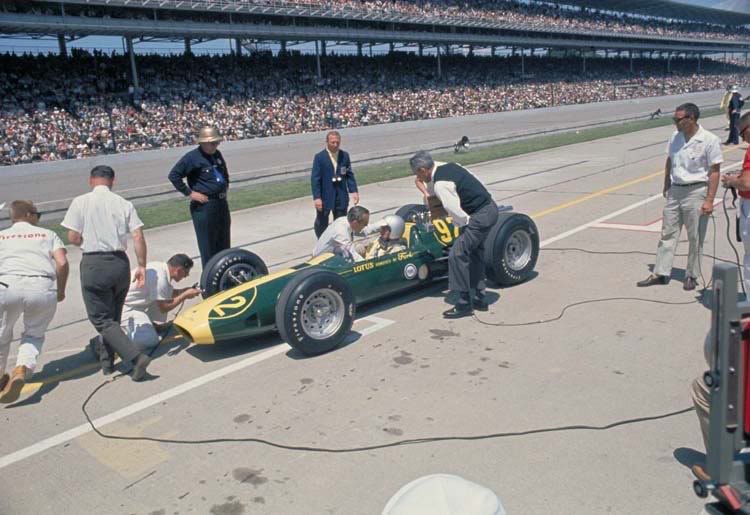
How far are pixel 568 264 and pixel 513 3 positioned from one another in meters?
59.6

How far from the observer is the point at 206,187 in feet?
22.8

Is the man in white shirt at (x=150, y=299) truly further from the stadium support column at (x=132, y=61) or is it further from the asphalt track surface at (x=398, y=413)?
the stadium support column at (x=132, y=61)

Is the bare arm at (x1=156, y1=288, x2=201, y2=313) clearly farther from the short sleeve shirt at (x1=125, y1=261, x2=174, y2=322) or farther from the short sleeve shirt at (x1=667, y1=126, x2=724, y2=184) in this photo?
the short sleeve shirt at (x1=667, y1=126, x2=724, y2=184)

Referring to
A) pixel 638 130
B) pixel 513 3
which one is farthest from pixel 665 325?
pixel 513 3

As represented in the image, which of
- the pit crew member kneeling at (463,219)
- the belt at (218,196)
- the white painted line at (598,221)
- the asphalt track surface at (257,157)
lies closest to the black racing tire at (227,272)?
the belt at (218,196)

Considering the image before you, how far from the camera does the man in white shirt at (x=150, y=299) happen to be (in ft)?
19.0

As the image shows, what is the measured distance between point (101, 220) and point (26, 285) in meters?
0.74

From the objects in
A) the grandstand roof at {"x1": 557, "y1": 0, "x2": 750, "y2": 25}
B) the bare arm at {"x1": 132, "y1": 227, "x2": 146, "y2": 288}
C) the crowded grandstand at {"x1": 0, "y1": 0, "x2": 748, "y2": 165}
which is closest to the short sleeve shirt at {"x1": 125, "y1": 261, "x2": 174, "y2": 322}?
the bare arm at {"x1": 132, "y1": 227, "x2": 146, "y2": 288}

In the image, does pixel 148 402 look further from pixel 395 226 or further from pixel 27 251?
pixel 395 226

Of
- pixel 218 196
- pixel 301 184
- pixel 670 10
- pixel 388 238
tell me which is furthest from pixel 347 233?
pixel 670 10

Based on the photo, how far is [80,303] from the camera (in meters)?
7.57

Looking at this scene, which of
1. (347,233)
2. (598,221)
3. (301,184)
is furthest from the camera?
(301,184)

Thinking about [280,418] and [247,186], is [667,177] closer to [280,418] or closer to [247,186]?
[280,418]

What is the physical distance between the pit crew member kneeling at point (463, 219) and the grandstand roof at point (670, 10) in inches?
2716
